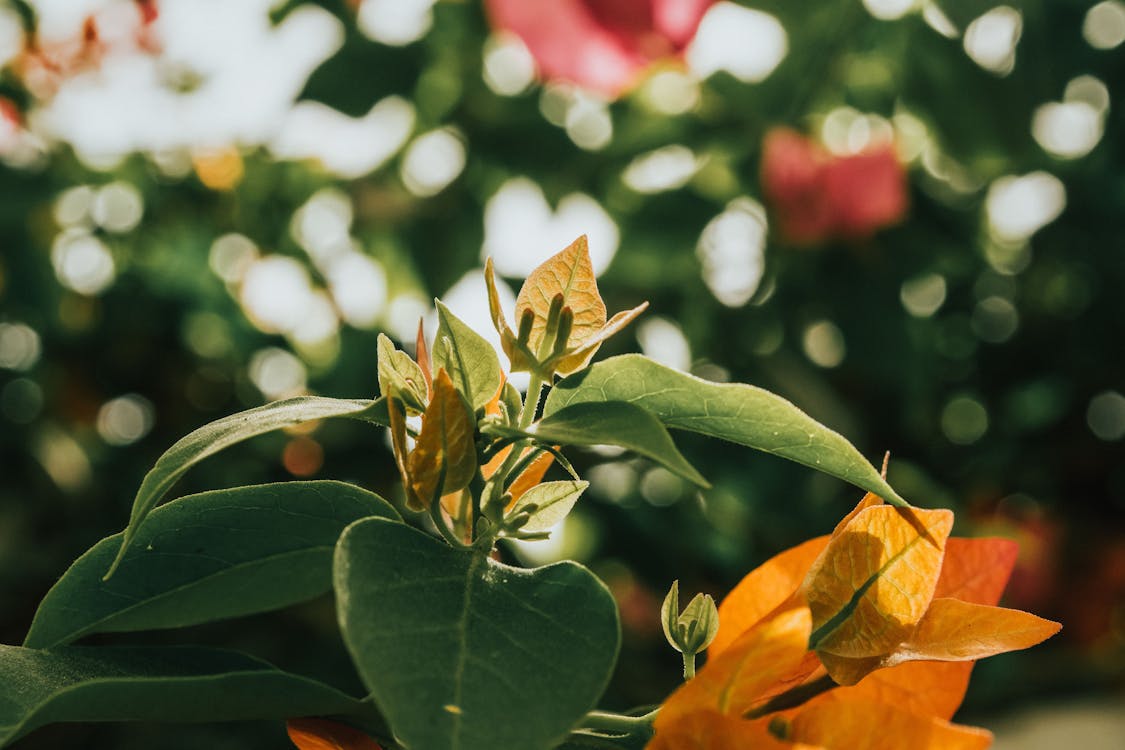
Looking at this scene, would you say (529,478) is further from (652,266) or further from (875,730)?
(652,266)

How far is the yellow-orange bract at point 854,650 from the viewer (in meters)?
0.21

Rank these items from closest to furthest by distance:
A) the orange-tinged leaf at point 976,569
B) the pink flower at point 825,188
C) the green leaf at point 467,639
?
the green leaf at point 467,639 → the orange-tinged leaf at point 976,569 → the pink flower at point 825,188

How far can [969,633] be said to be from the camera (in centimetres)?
23

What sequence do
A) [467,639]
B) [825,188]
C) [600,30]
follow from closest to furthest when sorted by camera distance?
[467,639] < [600,30] < [825,188]

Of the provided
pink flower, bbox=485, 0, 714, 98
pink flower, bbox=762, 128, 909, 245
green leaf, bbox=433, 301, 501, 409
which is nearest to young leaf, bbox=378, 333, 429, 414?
green leaf, bbox=433, 301, 501, 409

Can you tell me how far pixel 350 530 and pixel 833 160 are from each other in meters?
0.89

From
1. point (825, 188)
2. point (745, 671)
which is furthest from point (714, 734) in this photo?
point (825, 188)

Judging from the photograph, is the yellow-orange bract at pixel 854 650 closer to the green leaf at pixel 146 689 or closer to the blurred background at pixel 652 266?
the green leaf at pixel 146 689

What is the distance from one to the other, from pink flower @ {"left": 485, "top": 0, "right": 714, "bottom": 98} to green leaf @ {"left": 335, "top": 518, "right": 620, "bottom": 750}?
0.62m

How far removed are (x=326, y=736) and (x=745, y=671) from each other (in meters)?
0.10

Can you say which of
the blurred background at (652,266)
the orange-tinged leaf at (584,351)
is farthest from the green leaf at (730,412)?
the blurred background at (652,266)

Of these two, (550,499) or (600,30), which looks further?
(600,30)

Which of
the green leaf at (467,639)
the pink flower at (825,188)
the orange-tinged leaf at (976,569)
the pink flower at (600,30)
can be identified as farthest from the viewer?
the pink flower at (825,188)

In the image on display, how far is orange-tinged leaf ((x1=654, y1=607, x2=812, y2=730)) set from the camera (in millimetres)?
201
